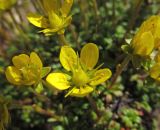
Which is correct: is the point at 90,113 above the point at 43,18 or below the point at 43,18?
below

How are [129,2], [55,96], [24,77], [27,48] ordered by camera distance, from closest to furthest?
[24,77] < [55,96] < [27,48] < [129,2]

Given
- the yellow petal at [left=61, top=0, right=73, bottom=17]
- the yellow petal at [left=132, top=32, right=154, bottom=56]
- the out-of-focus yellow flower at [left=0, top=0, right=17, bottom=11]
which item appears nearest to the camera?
the yellow petal at [left=132, top=32, right=154, bottom=56]

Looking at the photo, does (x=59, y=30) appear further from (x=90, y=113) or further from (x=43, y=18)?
(x=90, y=113)

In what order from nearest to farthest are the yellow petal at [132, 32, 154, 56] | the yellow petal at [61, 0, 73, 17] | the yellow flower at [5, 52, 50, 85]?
the yellow petal at [132, 32, 154, 56] < the yellow flower at [5, 52, 50, 85] < the yellow petal at [61, 0, 73, 17]

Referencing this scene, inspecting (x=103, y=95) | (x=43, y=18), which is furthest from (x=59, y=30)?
(x=103, y=95)

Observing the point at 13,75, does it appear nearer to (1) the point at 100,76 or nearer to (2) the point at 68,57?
(2) the point at 68,57

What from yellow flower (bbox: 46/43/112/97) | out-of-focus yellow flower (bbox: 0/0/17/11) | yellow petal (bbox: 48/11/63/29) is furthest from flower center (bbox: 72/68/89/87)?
out-of-focus yellow flower (bbox: 0/0/17/11)

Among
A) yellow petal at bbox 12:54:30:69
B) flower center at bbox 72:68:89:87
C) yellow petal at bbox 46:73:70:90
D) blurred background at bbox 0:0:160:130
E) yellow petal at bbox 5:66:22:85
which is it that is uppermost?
yellow petal at bbox 12:54:30:69

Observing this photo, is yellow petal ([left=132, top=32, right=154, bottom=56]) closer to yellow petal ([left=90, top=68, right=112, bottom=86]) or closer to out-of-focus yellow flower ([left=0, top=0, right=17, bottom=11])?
yellow petal ([left=90, top=68, right=112, bottom=86])
